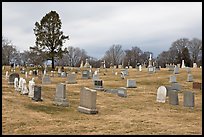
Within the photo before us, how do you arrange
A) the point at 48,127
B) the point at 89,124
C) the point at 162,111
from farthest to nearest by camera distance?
the point at 162,111
the point at 89,124
the point at 48,127

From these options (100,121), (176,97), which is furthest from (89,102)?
(176,97)

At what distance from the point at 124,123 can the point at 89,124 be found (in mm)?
1190

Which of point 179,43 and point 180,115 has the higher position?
point 179,43

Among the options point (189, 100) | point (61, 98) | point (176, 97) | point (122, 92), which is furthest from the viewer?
point (122, 92)

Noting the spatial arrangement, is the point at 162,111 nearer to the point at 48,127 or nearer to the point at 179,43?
the point at 48,127

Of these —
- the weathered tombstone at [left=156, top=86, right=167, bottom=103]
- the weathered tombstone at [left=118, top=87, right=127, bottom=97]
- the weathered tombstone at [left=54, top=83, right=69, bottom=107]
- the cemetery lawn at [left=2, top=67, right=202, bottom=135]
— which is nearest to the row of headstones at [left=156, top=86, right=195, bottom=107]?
the weathered tombstone at [left=156, top=86, right=167, bottom=103]

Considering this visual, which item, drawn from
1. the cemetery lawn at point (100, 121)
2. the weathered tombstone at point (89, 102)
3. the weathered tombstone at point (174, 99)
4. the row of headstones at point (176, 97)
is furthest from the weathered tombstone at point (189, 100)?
the weathered tombstone at point (89, 102)

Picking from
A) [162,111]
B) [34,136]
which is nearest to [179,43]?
[162,111]

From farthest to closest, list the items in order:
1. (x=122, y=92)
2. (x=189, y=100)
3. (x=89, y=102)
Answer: (x=122, y=92) → (x=189, y=100) → (x=89, y=102)

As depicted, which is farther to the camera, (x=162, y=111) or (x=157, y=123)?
(x=162, y=111)

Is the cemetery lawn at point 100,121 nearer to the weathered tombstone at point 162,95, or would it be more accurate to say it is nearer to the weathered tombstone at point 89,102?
the weathered tombstone at point 89,102

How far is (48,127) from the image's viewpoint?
8.69m

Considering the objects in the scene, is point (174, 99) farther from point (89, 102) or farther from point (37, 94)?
point (37, 94)

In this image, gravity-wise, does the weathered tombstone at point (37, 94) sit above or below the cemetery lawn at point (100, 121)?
above
